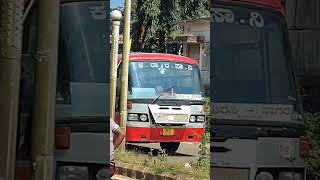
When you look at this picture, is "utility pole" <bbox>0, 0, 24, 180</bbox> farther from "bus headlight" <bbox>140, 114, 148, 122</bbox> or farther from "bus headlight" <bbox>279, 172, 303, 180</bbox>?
"bus headlight" <bbox>140, 114, 148, 122</bbox>

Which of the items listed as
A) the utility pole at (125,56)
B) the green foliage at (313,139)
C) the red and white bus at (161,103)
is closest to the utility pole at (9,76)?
the green foliage at (313,139)

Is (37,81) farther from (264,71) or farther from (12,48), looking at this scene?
(264,71)

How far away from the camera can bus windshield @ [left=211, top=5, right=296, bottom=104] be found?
9.01ft

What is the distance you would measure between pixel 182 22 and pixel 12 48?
11.4 feet

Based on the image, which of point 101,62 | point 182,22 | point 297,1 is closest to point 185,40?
point 182,22

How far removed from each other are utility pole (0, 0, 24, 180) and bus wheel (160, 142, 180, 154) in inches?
212

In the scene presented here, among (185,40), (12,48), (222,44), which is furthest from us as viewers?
(185,40)

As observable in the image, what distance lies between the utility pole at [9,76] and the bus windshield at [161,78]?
16.4 ft

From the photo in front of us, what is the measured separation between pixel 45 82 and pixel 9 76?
0.16m

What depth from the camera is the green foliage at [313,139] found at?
2.80 m

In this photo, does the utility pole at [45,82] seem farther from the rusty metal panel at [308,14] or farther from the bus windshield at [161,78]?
the bus windshield at [161,78]

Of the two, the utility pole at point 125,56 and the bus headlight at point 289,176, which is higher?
the utility pole at point 125,56

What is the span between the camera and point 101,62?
248 cm

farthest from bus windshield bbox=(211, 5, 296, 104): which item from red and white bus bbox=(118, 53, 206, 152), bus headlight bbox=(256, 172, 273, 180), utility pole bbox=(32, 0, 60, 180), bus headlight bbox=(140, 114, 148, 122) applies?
bus headlight bbox=(140, 114, 148, 122)
